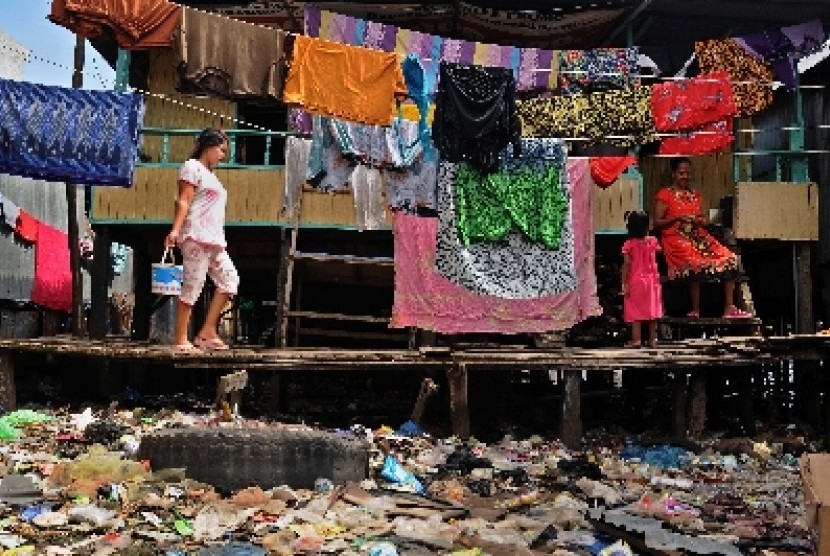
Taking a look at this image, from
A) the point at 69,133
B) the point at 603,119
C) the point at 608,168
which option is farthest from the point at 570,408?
the point at 69,133

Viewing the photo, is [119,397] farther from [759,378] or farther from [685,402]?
[759,378]

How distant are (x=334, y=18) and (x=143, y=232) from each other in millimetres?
4024

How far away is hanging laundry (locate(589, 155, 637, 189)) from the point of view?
10562mm

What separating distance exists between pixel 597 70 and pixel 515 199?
101 inches

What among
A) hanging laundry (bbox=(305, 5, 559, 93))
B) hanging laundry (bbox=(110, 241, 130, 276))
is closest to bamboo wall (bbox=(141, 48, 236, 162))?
hanging laundry (bbox=(305, 5, 559, 93))

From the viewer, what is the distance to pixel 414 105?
11516 mm

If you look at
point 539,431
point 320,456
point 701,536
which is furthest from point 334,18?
point 701,536

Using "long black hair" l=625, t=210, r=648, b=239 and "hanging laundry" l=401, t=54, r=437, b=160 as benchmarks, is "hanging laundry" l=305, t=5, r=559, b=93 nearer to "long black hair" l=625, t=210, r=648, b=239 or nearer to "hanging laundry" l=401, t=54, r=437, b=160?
"hanging laundry" l=401, t=54, r=437, b=160

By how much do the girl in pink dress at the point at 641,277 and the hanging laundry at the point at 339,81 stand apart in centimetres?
328

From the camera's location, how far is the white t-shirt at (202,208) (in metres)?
7.48

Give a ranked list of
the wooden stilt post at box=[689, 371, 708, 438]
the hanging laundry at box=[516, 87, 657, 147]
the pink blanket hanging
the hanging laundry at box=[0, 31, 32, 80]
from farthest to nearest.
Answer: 1. the hanging laundry at box=[0, 31, 32, 80]
2. the hanging laundry at box=[516, 87, 657, 147]
3. the pink blanket hanging
4. the wooden stilt post at box=[689, 371, 708, 438]

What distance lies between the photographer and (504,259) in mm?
10391

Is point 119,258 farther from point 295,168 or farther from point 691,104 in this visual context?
point 691,104

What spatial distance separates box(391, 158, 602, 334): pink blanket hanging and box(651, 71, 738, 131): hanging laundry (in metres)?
2.02
